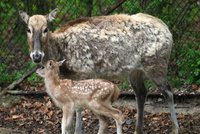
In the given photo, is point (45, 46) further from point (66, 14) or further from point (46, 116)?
point (66, 14)

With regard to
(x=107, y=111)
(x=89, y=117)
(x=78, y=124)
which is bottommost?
(x=89, y=117)

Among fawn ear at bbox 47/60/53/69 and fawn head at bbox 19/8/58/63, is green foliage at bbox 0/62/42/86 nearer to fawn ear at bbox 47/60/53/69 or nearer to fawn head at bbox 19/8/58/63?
fawn head at bbox 19/8/58/63

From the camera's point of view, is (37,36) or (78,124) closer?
(37,36)

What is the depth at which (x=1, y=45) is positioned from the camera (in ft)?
41.7

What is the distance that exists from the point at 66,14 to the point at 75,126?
10.9 ft

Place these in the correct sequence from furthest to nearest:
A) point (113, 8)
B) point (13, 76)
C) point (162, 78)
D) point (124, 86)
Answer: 1. point (13, 76)
2. point (124, 86)
3. point (113, 8)
4. point (162, 78)

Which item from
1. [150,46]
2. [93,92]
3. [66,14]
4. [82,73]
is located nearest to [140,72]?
[150,46]

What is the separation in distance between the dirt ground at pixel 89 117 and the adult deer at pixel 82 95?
1630mm

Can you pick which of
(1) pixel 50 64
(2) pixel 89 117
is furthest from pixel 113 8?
(1) pixel 50 64

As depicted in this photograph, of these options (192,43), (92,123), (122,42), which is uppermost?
(122,42)

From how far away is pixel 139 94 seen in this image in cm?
1045

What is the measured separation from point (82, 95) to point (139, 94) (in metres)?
2.06

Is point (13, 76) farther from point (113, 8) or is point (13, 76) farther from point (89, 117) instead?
point (113, 8)

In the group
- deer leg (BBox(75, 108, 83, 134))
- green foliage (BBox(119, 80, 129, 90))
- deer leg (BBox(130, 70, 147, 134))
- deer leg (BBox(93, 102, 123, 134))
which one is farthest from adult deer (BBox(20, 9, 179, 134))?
green foliage (BBox(119, 80, 129, 90))
